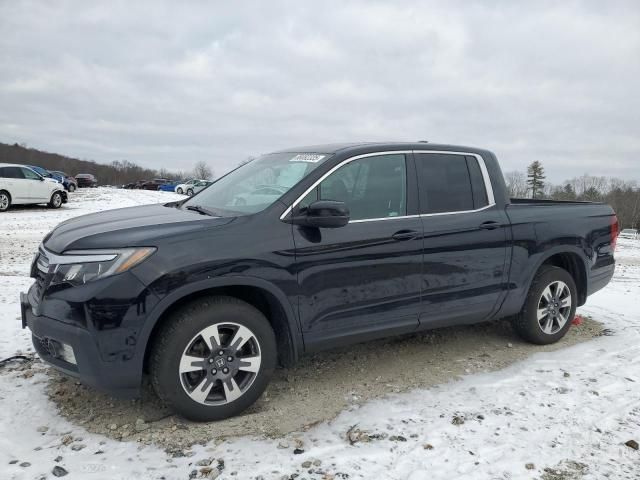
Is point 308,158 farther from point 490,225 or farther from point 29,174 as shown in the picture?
point 29,174

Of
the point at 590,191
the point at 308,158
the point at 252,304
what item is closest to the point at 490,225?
the point at 308,158

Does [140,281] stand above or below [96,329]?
above

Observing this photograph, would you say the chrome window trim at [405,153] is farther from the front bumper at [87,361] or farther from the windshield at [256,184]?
the front bumper at [87,361]

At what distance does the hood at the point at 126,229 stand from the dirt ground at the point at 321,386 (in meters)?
1.15

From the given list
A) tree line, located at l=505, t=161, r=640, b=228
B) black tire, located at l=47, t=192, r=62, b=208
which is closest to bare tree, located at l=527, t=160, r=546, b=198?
tree line, located at l=505, t=161, r=640, b=228

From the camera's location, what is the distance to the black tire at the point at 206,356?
312 cm

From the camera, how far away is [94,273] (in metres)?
3.04

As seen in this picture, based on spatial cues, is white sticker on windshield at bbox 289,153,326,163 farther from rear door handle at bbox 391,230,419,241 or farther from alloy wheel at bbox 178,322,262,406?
alloy wheel at bbox 178,322,262,406

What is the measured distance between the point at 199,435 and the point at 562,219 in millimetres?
3770

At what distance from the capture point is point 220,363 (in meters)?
3.27

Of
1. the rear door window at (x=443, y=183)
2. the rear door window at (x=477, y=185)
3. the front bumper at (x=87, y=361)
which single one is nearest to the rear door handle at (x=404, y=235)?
the rear door window at (x=443, y=183)

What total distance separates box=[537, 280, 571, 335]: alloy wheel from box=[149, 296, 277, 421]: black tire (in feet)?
9.27

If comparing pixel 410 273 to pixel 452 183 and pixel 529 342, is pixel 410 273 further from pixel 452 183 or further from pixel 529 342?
pixel 529 342

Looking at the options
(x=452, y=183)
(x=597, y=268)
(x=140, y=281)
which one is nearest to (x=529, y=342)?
(x=597, y=268)
